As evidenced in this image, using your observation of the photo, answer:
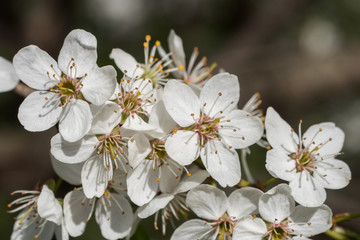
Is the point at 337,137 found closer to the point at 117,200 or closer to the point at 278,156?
the point at 278,156

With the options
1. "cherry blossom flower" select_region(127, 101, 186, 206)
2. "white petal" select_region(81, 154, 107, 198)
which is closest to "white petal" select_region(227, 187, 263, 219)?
"cherry blossom flower" select_region(127, 101, 186, 206)

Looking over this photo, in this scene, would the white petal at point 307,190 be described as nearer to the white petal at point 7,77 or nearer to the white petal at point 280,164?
the white petal at point 280,164

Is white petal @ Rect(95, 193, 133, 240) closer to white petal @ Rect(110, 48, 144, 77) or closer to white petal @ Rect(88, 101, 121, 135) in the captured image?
white petal @ Rect(88, 101, 121, 135)

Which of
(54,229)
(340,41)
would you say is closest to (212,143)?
(54,229)

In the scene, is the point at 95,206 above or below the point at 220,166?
below

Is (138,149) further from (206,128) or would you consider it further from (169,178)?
(206,128)

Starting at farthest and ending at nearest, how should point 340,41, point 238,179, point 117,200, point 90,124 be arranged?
point 340,41, point 117,200, point 238,179, point 90,124

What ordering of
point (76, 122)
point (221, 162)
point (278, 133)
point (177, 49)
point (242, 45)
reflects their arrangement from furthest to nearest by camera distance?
point (242, 45), point (177, 49), point (278, 133), point (221, 162), point (76, 122)

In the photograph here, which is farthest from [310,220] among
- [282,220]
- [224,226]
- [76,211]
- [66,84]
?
[66,84]
